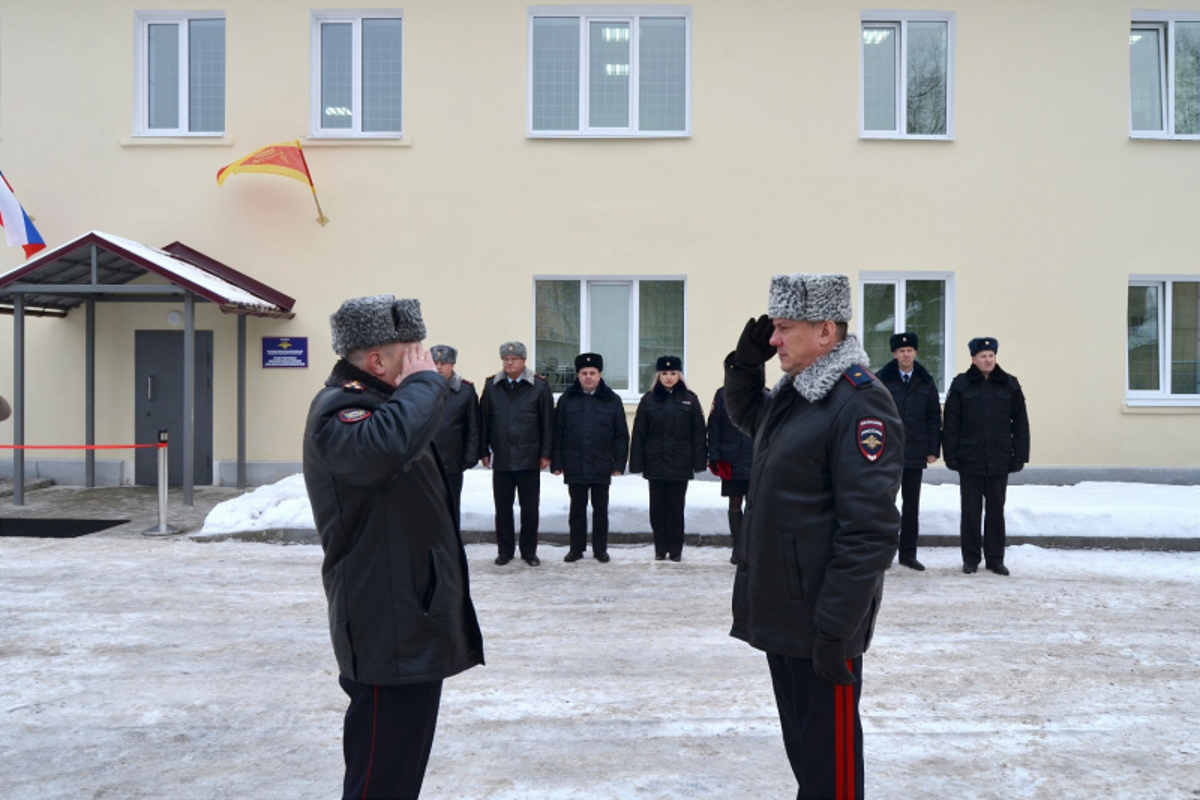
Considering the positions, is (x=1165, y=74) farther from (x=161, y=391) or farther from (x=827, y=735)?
(x=161, y=391)

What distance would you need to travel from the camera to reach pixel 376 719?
3002mm

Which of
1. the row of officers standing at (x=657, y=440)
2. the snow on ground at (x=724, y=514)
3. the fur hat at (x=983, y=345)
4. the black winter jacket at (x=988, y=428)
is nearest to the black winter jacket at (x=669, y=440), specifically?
the row of officers standing at (x=657, y=440)

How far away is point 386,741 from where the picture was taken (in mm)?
2992

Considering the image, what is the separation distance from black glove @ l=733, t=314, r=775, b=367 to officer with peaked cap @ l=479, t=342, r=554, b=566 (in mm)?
5892

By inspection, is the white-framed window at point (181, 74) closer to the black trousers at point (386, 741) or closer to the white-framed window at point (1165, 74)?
the black trousers at point (386, 741)

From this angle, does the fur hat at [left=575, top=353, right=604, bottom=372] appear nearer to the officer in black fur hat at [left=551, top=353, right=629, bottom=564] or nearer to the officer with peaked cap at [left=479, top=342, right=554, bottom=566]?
the officer in black fur hat at [left=551, top=353, right=629, bottom=564]

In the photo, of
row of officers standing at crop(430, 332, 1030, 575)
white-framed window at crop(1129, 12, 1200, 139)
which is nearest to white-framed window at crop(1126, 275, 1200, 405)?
white-framed window at crop(1129, 12, 1200, 139)

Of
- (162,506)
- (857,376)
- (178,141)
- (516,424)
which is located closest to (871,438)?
(857,376)

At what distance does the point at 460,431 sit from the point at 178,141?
7515mm

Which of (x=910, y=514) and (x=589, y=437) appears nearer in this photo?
(x=910, y=514)

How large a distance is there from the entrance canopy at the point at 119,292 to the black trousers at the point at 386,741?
31.7 feet

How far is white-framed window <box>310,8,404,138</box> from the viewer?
1374 cm

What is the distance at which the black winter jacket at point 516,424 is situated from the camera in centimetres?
941

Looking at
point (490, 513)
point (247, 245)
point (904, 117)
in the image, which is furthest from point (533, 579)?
point (904, 117)
